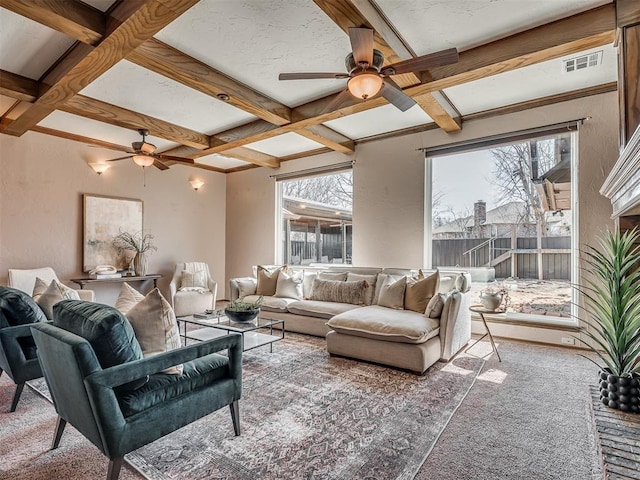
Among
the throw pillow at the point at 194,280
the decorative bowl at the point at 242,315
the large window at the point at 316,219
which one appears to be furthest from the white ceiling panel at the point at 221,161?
the decorative bowl at the point at 242,315

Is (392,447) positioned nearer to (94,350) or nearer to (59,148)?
(94,350)

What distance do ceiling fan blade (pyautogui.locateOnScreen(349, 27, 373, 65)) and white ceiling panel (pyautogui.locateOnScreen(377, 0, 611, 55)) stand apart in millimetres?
406

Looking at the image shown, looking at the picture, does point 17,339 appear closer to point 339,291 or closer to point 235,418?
point 235,418

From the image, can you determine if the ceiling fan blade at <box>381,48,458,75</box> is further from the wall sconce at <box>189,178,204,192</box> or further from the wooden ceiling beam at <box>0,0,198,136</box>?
the wall sconce at <box>189,178,204,192</box>

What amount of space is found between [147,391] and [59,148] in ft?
16.0

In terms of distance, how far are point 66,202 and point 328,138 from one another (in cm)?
403

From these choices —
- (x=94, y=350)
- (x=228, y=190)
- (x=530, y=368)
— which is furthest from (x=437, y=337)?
(x=228, y=190)

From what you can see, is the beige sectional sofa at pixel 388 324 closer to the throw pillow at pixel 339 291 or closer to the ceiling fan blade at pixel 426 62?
the throw pillow at pixel 339 291

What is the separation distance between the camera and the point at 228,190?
24.2 ft

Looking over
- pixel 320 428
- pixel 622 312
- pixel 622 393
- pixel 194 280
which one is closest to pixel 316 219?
pixel 194 280

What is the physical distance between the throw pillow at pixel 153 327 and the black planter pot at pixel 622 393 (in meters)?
2.81

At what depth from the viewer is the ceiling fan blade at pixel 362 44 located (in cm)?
212

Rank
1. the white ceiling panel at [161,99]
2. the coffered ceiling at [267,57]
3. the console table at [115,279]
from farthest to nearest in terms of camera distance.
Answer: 1. the console table at [115,279]
2. the white ceiling panel at [161,99]
3. the coffered ceiling at [267,57]

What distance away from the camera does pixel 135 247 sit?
18.7ft
